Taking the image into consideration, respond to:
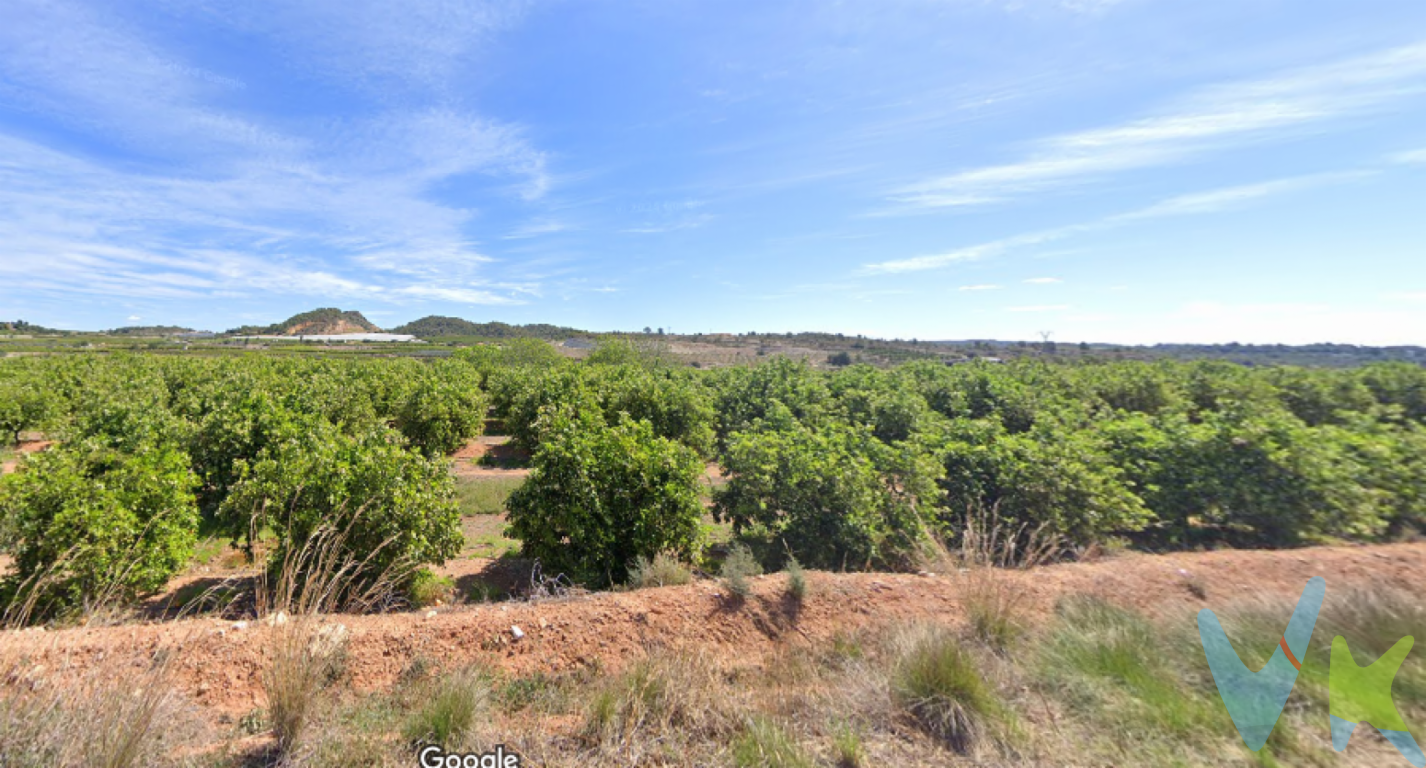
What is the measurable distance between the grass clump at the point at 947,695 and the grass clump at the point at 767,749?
1.01 metres

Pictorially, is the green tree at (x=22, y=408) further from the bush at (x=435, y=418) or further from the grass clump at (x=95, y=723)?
the grass clump at (x=95, y=723)

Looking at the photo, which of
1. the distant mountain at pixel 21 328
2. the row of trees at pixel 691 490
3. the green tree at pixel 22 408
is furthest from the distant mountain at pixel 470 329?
the row of trees at pixel 691 490

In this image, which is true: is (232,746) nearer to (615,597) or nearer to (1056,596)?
(615,597)

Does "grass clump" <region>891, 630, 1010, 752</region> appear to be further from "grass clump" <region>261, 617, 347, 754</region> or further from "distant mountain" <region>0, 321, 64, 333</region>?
"distant mountain" <region>0, 321, 64, 333</region>

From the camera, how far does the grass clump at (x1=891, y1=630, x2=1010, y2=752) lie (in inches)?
129

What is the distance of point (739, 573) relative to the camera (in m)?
6.41

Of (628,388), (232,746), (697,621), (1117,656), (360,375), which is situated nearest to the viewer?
(232,746)

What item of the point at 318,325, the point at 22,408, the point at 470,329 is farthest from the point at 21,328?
the point at 22,408

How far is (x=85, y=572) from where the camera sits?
5953mm

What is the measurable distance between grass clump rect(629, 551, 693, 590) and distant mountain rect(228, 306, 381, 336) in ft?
562

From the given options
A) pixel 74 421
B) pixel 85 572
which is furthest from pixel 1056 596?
pixel 74 421

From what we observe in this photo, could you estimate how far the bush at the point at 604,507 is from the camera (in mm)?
7527

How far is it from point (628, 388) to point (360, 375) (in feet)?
52.5

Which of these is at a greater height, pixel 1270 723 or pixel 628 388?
pixel 628 388
